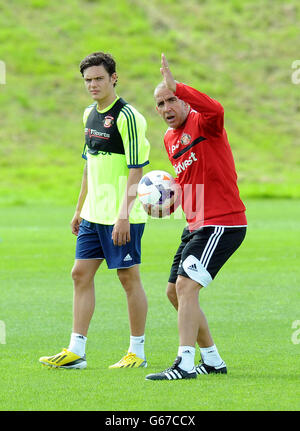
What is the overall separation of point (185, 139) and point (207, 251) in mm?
888

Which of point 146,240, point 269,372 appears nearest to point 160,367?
point 269,372

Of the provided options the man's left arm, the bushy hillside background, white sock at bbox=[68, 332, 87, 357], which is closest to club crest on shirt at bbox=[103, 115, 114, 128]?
the man's left arm

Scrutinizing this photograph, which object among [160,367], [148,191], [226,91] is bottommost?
[160,367]

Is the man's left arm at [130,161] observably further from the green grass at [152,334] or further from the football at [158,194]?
the green grass at [152,334]

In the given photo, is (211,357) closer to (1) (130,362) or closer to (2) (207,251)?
(1) (130,362)

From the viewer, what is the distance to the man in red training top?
23.9ft

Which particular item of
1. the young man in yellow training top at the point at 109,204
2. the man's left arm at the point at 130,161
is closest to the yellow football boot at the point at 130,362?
the young man in yellow training top at the point at 109,204

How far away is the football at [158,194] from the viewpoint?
774cm

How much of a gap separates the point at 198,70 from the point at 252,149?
764 cm

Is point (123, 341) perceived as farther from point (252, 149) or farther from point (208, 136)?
point (252, 149)

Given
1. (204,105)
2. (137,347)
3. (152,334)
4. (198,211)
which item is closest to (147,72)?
(152,334)

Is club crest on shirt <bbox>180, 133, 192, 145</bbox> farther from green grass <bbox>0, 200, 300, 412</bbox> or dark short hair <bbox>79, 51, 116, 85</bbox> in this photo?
green grass <bbox>0, 200, 300, 412</bbox>
